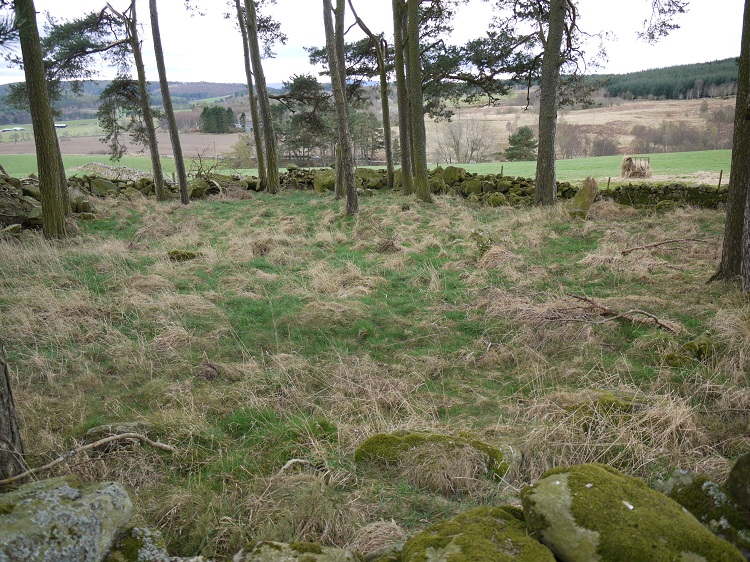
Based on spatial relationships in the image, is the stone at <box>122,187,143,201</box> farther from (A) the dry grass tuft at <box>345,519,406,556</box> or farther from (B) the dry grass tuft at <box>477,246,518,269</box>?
(A) the dry grass tuft at <box>345,519,406,556</box>

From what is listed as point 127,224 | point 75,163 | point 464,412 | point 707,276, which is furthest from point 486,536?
point 75,163

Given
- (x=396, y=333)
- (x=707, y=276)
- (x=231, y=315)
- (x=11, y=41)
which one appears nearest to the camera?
(x=11, y=41)

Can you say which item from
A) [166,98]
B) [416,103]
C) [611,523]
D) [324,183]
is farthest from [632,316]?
[166,98]

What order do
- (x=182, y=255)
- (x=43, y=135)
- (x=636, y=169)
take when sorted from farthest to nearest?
(x=636, y=169) < (x=43, y=135) < (x=182, y=255)

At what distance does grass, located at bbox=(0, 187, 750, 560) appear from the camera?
Result: 3.19 metres

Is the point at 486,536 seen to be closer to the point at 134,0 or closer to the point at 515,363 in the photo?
the point at 515,363

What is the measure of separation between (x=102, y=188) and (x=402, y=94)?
12.3 meters

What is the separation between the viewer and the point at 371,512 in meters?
2.96

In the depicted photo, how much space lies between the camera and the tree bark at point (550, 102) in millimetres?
13375

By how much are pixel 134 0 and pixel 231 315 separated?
1563 centimetres

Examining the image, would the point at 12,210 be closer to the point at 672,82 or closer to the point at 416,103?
the point at 416,103

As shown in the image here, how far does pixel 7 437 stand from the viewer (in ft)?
9.75

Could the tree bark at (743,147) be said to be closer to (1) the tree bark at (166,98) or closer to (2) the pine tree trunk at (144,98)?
(1) the tree bark at (166,98)

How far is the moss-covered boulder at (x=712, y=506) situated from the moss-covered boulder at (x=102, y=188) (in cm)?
2056
